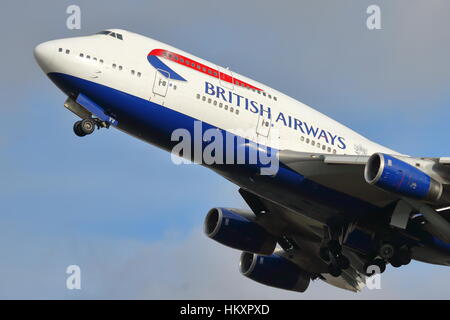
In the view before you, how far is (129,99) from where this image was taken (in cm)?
3425

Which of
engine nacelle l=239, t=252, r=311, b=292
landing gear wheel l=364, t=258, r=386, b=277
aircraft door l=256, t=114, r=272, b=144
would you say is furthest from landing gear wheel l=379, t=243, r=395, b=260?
engine nacelle l=239, t=252, r=311, b=292

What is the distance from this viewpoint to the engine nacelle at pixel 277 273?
4372cm

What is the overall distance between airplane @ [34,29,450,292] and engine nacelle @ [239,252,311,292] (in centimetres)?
482

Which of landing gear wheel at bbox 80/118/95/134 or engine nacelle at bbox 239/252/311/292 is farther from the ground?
landing gear wheel at bbox 80/118/95/134

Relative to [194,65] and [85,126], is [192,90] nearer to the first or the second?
[194,65]

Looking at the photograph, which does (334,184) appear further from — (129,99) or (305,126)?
(129,99)

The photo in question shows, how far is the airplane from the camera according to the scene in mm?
34000

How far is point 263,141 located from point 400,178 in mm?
5219

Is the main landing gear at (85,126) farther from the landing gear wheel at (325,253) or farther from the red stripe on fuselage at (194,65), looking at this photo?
the landing gear wheel at (325,253)

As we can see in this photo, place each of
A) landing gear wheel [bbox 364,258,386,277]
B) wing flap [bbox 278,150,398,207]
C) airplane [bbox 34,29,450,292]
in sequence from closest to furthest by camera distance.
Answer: airplane [bbox 34,29,450,292] → wing flap [bbox 278,150,398,207] → landing gear wheel [bbox 364,258,386,277]

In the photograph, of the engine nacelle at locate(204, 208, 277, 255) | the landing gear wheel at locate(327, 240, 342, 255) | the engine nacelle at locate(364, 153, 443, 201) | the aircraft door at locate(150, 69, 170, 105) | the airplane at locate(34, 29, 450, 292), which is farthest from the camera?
the engine nacelle at locate(204, 208, 277, 255)

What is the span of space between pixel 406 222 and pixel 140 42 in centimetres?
1175

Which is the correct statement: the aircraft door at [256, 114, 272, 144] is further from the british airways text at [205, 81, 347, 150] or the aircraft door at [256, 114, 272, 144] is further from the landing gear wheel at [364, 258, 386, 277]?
the landing gear wheel at [364, 258, 386, 277]

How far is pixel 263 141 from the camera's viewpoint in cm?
3547
